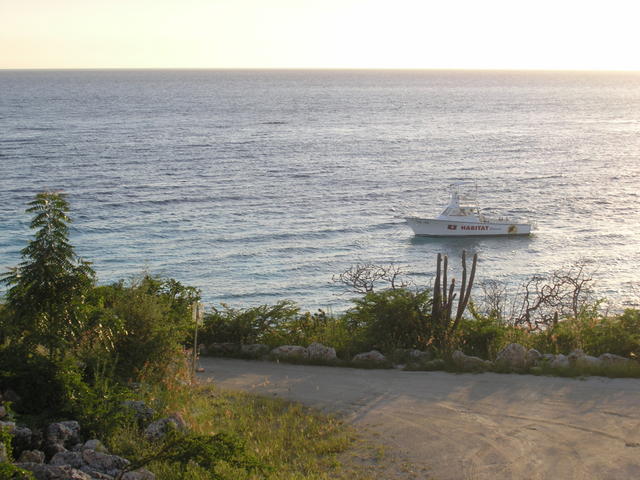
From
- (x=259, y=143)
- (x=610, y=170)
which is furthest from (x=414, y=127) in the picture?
(x=610, y=170)

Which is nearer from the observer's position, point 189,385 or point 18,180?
point 189,385

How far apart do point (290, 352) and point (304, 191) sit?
44.6 m

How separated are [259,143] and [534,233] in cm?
5060

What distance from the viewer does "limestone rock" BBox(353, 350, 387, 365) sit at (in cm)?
1581

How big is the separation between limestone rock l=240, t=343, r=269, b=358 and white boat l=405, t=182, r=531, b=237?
102 ft

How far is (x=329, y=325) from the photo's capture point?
18.5 m

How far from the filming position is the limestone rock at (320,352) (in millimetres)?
16188

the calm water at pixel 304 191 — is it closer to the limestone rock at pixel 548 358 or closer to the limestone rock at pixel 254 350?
the limestone rock at pixel 254 350

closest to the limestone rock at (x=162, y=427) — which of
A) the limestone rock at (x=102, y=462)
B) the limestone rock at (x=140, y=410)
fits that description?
the limestone rock at (x=140, y=410)

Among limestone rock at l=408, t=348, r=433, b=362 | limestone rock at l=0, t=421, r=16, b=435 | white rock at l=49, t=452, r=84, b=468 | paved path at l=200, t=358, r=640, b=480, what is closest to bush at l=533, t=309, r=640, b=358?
paved path at l=200, t=358, r=640, b=480

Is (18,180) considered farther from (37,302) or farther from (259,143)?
(37,302)

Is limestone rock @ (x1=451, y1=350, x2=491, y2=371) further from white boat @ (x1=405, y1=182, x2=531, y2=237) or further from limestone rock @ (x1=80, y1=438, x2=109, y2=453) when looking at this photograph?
white boat @ (x1=405, y1=182, x2=531, y2=237)

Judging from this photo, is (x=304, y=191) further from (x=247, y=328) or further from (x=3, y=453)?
(x=3, y=453)

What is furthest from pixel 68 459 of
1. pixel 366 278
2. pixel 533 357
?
pixel 366 278
